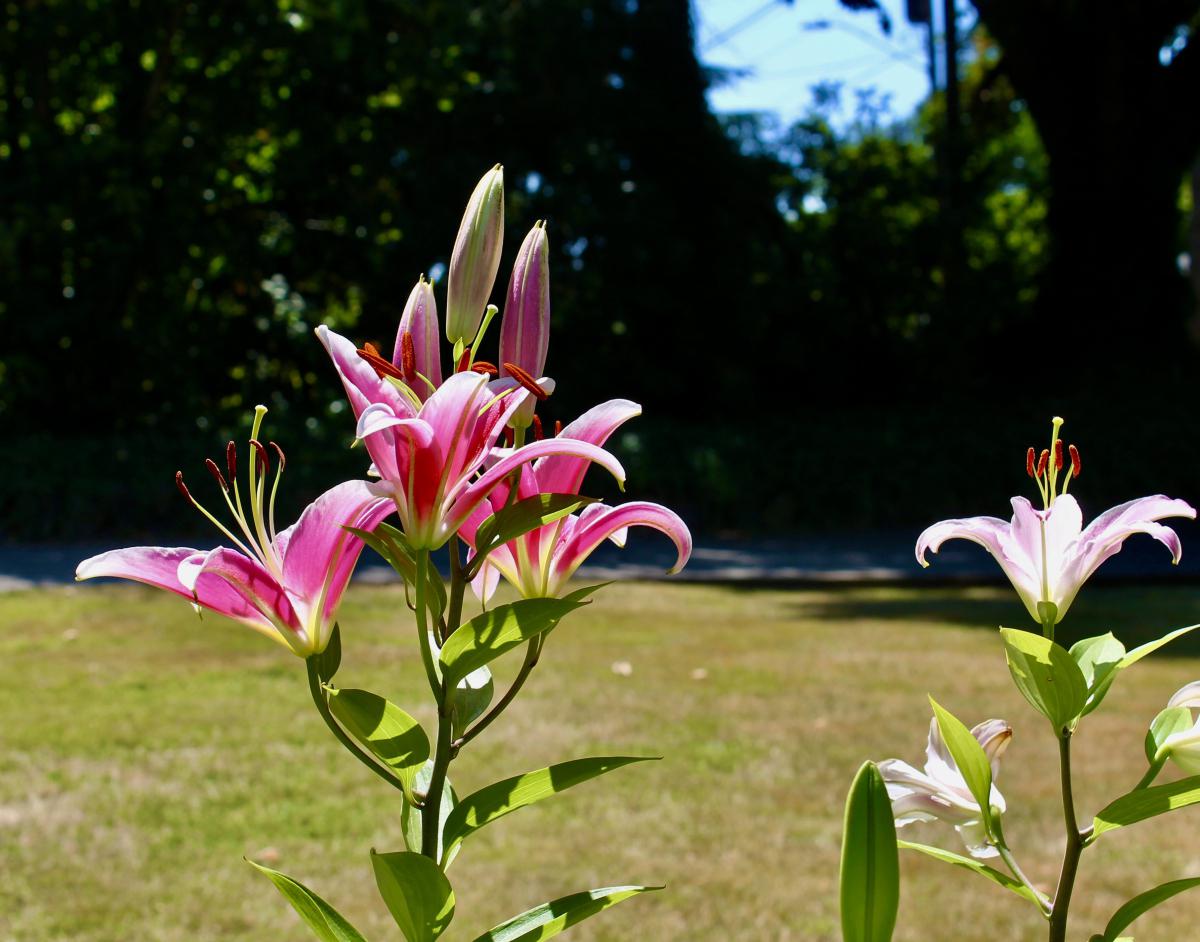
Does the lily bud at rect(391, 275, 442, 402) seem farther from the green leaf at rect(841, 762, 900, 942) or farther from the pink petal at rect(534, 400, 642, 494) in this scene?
the green leaf at rect(841, 762, 900, 942)

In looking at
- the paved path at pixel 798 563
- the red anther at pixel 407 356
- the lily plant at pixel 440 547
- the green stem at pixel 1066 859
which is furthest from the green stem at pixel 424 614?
the paved path at pixel 798 563

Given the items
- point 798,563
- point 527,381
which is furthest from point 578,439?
point 798,563

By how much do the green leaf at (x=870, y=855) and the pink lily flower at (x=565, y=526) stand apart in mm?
196

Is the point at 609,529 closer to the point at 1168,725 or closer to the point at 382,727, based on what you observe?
the point at 382,727

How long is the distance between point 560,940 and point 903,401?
451 inches

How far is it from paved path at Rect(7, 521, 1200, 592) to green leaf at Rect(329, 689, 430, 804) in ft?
23.7

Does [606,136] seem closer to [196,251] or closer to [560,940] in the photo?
[196,251]

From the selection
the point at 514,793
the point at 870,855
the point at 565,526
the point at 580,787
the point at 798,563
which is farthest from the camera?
the point at 798,563

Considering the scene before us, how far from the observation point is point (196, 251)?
12.5 m

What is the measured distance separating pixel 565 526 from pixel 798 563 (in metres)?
8.80

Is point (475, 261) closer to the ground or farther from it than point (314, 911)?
farther from it

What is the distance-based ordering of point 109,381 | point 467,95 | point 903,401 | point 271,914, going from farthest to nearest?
point 903,401
point 467,95
point 109,381
point 271,914

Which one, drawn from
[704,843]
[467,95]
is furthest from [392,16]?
[704,843]

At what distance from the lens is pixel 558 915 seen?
27.1 inches
